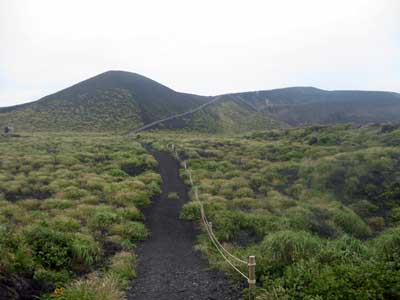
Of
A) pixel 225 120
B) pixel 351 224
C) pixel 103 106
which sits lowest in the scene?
pixel 351 224

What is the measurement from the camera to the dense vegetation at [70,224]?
A: 22.0 ft

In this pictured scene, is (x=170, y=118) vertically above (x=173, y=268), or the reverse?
(x=170, y=118)

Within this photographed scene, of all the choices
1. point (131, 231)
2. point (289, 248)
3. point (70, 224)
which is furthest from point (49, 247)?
point (289, 248)

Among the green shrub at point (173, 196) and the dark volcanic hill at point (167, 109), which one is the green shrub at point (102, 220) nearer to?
the green shrub at point (173, 196)

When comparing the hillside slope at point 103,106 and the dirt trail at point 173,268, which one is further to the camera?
the hillside slope at point 103,106

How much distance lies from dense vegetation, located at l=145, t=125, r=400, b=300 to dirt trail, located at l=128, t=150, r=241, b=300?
50 centimetres

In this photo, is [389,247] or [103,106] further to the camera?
[103,106]

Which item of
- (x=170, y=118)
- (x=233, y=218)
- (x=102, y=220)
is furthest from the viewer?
(x=170, y=118)

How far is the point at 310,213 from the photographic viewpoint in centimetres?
1244

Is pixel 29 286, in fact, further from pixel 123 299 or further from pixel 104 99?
pixel 104 99

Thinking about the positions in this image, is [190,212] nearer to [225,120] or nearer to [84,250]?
[84,250]

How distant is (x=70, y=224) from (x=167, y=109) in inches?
2710

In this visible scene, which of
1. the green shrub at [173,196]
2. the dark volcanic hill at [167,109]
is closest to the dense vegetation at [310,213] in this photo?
the green shrub at [173,196]

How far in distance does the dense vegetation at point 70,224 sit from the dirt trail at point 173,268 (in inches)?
17.0
